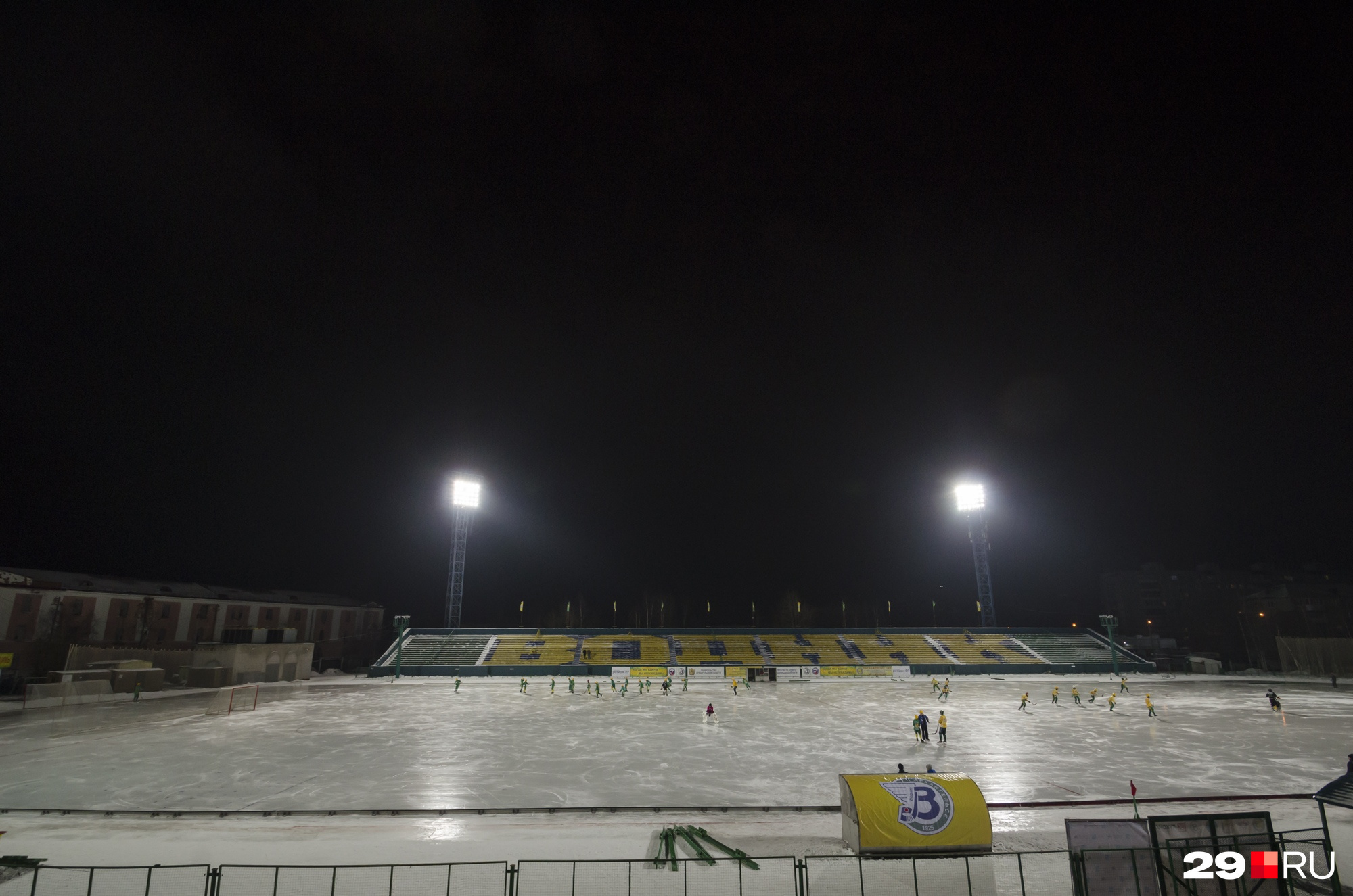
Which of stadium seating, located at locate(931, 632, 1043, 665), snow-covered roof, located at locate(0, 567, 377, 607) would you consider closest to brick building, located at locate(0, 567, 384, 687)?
snow-covered roof, located at locate(0, 567, 377, 607)

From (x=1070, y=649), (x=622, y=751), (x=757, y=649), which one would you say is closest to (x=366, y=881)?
(x=622, y=751)

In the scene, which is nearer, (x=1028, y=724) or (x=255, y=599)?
(x=1028, y=724)

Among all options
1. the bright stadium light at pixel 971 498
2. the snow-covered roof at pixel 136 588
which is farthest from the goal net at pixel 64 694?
the bright stadium light at pixel 971 498

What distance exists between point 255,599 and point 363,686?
101ft

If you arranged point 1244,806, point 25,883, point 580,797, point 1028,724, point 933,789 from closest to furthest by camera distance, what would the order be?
point 25,883, point 933,789, point 1244,806, point 580,797, point 1028,724

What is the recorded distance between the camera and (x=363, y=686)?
50.8 m

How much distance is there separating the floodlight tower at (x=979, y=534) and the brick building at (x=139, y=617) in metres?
78.3

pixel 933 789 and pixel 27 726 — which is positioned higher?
pixel 933 789

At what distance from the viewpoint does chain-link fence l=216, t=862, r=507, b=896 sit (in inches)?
434

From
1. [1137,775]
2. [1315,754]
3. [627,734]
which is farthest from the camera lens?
[627,734]

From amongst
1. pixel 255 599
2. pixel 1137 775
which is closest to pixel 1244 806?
pixel 1137 775

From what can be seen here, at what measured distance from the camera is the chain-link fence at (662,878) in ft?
36.6

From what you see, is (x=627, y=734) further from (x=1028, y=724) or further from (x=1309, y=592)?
(x=1309, y=592)

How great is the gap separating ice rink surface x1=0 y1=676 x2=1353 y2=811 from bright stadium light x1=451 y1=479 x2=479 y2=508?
32758 mm
